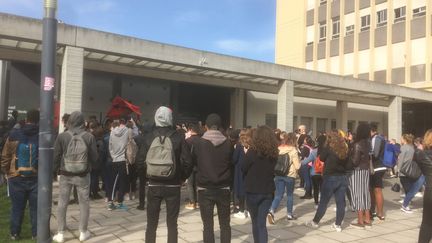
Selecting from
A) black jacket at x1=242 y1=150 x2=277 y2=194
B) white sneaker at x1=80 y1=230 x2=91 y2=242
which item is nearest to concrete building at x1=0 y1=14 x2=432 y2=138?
white sneaker at x1=80 y1=230 x2=91 y2=242

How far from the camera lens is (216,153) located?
5602mm

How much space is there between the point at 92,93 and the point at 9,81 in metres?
3.10

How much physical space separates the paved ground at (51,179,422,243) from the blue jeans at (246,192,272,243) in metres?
1.07

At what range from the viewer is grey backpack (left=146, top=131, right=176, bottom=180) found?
5.28 meters

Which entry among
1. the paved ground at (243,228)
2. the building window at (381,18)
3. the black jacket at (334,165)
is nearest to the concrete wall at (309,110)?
the building window at (381,18)

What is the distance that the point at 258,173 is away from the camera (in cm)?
581

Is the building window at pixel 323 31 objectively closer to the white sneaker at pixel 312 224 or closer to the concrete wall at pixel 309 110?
the concrete wall at pixel 309 110

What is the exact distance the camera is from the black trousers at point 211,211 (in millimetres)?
5504

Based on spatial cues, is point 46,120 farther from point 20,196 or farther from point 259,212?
point 259,212

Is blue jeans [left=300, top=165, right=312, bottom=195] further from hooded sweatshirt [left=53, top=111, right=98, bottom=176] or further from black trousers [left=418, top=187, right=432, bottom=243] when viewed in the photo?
hooded sweatshirt [left=53, top=111, right=98, bottom=176]

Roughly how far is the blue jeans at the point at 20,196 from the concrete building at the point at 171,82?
6100mm

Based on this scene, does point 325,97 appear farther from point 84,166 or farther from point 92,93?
point 84,166

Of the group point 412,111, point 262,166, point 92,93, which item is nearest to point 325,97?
point 412,111

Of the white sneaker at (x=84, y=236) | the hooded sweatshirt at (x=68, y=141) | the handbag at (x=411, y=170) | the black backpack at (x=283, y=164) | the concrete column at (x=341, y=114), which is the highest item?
the concrete column at (x=341, y=114)
